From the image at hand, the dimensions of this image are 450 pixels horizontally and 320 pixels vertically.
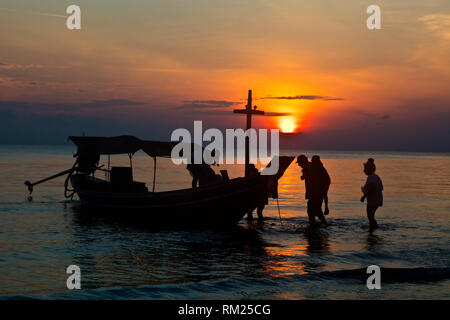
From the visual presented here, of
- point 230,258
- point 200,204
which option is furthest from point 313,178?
point 230,258

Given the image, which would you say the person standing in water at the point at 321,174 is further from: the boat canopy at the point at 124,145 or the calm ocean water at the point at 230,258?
the boat canopy at the point at 124,145

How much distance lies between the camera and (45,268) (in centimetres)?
1248

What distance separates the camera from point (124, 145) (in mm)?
22406

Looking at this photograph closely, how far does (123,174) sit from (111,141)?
2081 mm

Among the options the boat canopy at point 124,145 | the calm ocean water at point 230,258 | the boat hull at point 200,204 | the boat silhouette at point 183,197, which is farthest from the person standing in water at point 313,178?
the boat canopy at point 124,145

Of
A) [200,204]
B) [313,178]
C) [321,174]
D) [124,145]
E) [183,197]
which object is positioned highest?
[124,145]

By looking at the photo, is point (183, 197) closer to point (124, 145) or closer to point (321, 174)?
point (321, 174)

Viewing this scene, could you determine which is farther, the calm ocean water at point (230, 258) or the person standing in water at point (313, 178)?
the person standing in water at point (313, 178)

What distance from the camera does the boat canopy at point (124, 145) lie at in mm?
21172

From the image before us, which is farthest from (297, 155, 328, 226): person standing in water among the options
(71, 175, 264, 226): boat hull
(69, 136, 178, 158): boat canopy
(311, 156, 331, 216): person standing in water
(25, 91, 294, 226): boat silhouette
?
(69, 136, 178, 158): boat canopy

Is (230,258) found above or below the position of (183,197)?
below

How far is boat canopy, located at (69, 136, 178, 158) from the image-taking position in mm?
21172

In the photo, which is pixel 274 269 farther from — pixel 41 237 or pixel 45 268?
pixel 41 237

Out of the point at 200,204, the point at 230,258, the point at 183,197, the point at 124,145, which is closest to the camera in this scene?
the point at 230,258
